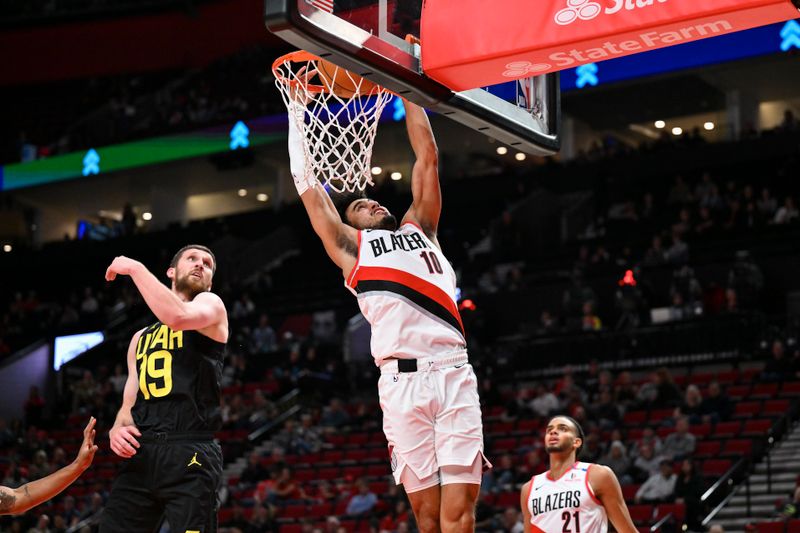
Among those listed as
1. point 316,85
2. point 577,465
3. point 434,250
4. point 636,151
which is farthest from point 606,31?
point 636,151

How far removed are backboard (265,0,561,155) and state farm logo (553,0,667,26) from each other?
65 cm

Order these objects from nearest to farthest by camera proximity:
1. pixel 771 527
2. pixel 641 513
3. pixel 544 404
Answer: pixel 771 527 → pixel 641 513 → pixel 544 404

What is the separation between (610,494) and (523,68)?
3292mm

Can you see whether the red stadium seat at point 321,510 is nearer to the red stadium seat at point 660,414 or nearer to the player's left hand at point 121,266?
the red stadium seat at point 660,414

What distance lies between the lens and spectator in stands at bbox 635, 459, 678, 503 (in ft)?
46.6

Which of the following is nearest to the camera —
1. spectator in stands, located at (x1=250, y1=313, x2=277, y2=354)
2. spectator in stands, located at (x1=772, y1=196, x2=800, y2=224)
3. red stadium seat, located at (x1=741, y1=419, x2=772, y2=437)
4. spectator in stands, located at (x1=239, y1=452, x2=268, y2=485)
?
red stadium seat, located at (x1=741, y1=419, x2=772, y2=437)

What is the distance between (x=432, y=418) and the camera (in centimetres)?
629

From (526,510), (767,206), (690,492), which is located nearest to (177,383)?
(526,510)

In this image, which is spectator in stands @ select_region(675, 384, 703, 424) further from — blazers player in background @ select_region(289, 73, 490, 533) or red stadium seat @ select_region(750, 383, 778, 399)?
blazers player in background @ select_region(289, 73, 490, 533)

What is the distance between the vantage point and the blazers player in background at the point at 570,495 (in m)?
7.96

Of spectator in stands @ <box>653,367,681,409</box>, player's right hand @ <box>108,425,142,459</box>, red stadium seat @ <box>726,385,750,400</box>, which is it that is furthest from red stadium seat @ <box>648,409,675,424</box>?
player's right hand @ <box>108,425,142,459</box>

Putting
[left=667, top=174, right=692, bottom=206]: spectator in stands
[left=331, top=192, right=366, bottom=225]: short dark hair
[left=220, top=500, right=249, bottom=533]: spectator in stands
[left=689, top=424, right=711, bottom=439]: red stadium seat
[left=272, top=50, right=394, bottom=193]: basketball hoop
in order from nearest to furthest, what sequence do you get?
[left=272, top=50, right=394, bottom=193]: basketball hoop < [left=331, top=192, right=366, bottom=225]: short dark hair < [left=689, top=424, right=711, bottom=439]: red stadium seat < [left=220, top=500, right=249, bottom=533]: spectator in stands < [left=667, top=174, right=692, bottom=206]: spectator in stands

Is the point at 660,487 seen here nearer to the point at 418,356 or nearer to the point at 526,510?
the point at 526,510

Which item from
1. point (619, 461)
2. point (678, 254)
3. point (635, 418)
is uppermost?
point (678, 254)
